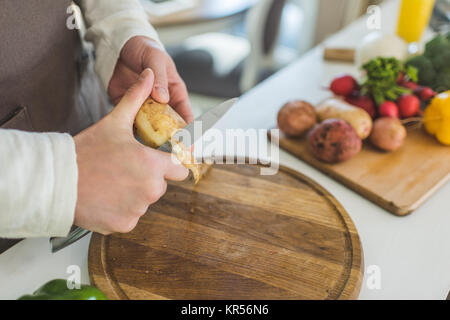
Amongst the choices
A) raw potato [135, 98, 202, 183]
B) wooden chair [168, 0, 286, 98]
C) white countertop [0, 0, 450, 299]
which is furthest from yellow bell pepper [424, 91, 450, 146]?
wooden chair [168, 0, 286, 98]

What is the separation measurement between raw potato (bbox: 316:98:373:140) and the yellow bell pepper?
151 mm

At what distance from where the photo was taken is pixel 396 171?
862 mm

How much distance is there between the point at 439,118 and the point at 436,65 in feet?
0.76

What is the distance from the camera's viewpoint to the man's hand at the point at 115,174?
53 centimetres

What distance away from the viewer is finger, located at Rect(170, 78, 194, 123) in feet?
2.60

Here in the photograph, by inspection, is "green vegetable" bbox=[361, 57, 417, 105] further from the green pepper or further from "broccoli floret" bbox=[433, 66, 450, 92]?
the green pepper

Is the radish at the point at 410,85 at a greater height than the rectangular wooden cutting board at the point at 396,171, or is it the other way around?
the radish at the point at 410,85

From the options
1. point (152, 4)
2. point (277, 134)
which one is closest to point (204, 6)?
point (152, 4)

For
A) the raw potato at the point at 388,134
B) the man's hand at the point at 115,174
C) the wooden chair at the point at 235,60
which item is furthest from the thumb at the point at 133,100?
the wooden chair at the point at 235,60

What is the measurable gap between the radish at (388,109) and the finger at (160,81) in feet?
1.78

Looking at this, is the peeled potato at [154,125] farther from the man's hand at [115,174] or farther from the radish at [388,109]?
the radish at [388,109]
